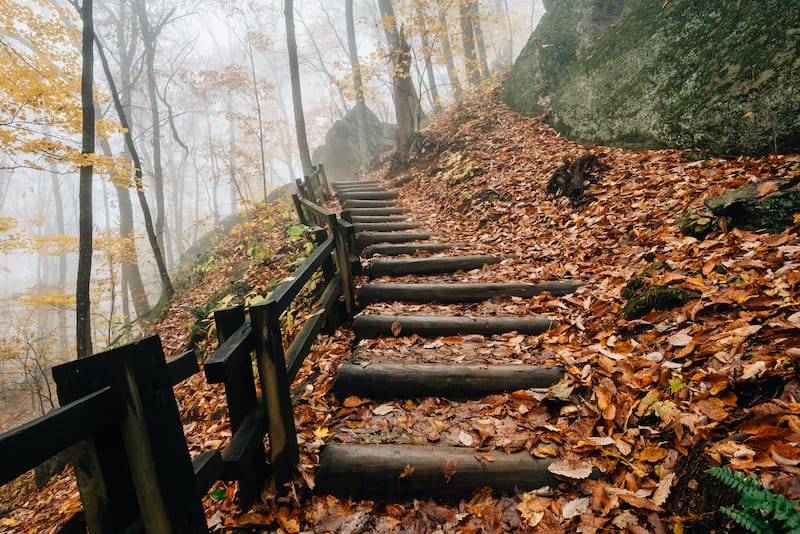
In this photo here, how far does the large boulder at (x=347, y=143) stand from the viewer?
20547mm

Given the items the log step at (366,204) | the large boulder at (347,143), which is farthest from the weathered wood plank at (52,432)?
the large boulder at (347,143)

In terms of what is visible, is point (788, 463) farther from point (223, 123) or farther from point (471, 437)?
point (223, 123)

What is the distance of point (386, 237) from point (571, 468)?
458 centimetres

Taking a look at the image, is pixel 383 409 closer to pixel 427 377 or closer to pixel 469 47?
pixel 427 377

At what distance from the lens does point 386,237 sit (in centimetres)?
614

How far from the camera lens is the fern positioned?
115cm

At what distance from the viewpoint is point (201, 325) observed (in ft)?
19.7

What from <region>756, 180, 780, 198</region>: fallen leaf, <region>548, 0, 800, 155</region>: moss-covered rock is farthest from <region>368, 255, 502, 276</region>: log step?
<region>548, 0, 800, 155</region>: moss-covered rock

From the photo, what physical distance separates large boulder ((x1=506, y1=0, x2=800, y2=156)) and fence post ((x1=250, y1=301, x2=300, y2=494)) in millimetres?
5228

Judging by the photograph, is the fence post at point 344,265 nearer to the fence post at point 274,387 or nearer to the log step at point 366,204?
the fence post at point 274,387

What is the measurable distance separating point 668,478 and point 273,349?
7.24 feet

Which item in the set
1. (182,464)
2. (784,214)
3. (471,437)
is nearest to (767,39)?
(784,214)

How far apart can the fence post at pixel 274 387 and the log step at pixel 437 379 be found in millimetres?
717

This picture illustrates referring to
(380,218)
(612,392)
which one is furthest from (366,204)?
(612,392)
